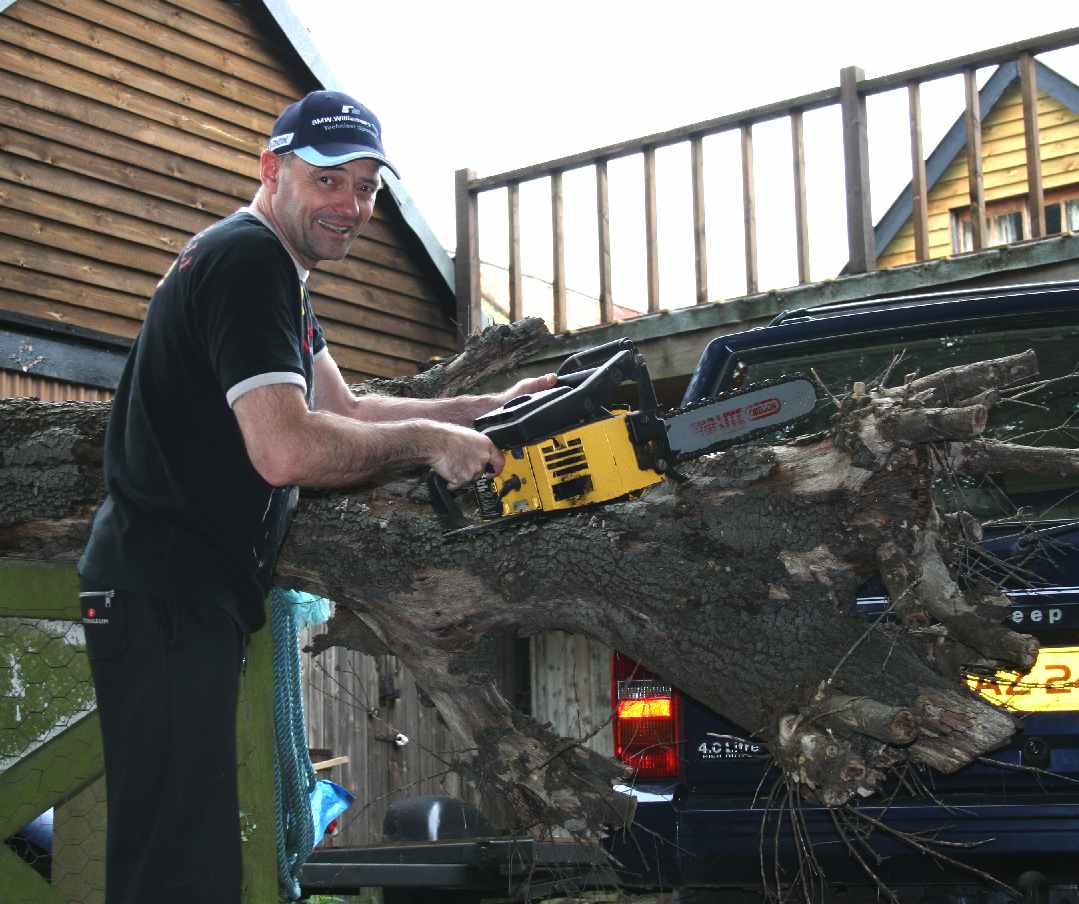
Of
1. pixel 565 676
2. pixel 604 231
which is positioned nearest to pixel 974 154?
pixel 604 231

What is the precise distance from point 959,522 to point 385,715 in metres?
7.20

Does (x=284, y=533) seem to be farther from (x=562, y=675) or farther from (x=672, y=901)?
(x=562, y=675)

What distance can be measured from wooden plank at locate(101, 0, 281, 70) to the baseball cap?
7.17m

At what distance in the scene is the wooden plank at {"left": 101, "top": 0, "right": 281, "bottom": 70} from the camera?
990cm

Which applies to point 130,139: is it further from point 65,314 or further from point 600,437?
point 600,437

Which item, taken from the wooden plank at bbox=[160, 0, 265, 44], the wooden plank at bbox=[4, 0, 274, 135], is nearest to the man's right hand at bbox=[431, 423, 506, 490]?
the wooden plank at bbox=[4, 0, 274, 135]

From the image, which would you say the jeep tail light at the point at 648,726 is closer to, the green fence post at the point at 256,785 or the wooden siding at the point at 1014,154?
the green fence post at the point at 256,785

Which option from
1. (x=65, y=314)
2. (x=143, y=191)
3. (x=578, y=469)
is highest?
(x=143, y=191)

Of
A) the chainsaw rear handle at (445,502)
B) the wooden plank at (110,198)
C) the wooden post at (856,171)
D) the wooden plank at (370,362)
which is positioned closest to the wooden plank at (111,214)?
the wooden plank at (110,198)

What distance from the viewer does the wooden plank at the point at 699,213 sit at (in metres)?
9.41

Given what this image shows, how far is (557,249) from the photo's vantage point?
9977 millimetres

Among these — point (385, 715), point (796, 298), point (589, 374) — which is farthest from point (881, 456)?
point (385, 715)

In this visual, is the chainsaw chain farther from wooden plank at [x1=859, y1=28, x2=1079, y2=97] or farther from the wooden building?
wooden plank at [x1=859, y1=28, x2=1079, y2=97]

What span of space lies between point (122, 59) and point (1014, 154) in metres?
11.3
